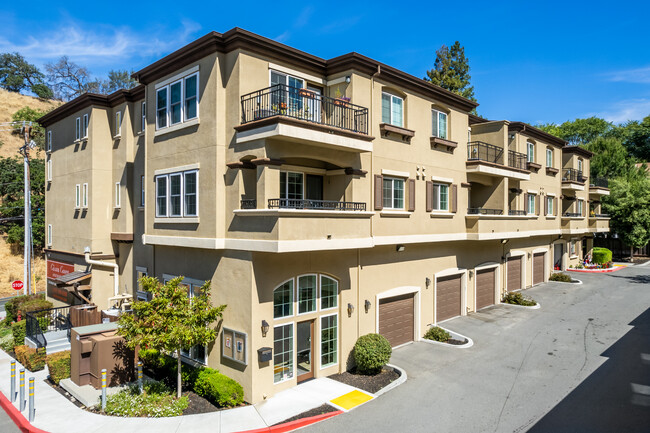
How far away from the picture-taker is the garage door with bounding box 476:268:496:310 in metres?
24.0

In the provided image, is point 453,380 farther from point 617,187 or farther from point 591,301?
point 617,187

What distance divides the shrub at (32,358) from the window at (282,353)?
422 inches

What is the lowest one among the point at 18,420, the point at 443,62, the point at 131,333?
the point at 18,420

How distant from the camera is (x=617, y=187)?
1722 inches

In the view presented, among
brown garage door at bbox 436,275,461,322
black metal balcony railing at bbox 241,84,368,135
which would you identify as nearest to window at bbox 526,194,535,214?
brown garage door at bbox 436,275,461,322

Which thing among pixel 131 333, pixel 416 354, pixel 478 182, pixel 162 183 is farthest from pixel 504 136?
pixel 131 333

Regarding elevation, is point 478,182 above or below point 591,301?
above

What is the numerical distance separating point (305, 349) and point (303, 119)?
8081 mm

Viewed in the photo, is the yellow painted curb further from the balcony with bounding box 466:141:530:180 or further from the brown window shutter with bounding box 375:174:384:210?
the balcony with bounding box 466:141:530:180

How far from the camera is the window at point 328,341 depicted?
15195mm

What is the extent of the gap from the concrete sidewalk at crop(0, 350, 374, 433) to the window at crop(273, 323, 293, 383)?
21.8 inches

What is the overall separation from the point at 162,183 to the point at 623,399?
18.0 m

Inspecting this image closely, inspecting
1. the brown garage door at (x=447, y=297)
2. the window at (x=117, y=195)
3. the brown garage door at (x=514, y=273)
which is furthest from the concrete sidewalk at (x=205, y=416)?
the brown garage door at (x=514, y=273)

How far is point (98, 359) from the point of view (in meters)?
Result: 14.5
